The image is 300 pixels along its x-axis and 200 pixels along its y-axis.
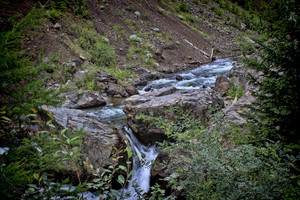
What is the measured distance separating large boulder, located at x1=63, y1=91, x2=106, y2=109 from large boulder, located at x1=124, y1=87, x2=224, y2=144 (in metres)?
2.79

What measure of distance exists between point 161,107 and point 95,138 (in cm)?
202

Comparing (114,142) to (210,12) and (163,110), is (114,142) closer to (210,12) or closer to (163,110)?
(163,110)

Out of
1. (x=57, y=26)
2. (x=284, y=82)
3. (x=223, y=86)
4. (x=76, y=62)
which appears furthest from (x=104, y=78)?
(x=284, y=82)

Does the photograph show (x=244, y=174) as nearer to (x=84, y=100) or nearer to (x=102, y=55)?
(x=84, y=100)

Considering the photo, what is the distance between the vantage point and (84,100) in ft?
24.2

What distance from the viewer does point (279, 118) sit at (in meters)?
2.05

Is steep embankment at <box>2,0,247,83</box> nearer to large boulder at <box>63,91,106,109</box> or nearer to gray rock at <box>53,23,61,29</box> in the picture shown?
gray rock at <box>53,23,61,29</box>

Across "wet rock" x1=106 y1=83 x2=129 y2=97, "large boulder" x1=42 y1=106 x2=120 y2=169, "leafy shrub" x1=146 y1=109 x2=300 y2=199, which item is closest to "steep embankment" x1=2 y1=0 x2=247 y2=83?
"wet rock" x1=106 y1=83 x2=129 y2=97

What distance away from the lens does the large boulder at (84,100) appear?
716 cm

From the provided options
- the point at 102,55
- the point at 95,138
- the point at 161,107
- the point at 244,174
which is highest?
the point at 244,174

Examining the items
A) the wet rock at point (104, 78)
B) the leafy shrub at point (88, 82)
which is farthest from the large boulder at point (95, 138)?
the wet rock at point (104, 78)

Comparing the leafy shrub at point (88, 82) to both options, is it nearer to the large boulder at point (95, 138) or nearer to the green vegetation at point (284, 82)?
the large boulder at point (95, 138)

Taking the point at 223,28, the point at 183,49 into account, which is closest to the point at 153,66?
the point at 183,49

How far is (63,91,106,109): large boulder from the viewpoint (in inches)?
282
